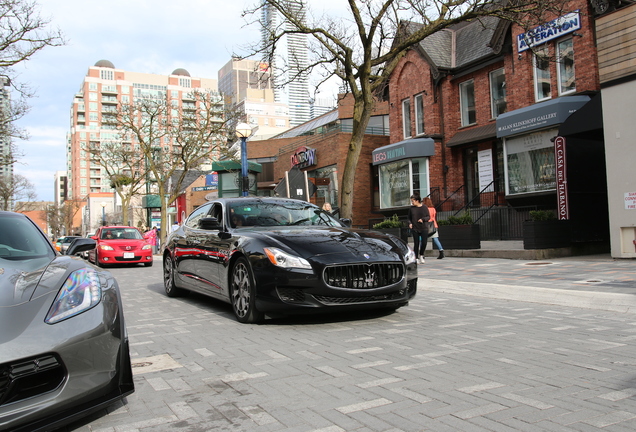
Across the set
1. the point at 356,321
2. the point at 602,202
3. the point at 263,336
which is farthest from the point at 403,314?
the point at 602,202

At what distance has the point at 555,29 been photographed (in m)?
18.0

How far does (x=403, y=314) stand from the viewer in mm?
6508

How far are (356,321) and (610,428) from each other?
3.39 metres

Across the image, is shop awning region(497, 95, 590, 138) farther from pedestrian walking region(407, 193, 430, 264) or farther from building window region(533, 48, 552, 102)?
pedestrian walking region(407, 193, 430, 264)

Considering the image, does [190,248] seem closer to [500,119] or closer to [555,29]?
[500,119]

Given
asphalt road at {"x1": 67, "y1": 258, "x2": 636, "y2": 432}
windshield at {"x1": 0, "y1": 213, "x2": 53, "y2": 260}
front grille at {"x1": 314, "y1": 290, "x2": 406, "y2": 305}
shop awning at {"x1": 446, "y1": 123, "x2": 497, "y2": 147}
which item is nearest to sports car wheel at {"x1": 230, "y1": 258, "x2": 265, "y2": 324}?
asphalt road at {"x1": 67, "y1": 258, "x2": 636, "y2": 432}

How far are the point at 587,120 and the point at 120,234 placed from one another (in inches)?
617

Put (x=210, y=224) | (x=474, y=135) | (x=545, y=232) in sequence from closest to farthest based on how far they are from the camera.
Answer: (x=210, y=224)
(x=545, y=232)
(x=474, y=135)

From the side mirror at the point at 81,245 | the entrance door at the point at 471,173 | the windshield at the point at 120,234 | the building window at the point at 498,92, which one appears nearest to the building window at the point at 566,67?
the building window at the point at 498,92

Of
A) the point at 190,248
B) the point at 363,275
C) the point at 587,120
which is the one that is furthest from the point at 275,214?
the point at 587,120

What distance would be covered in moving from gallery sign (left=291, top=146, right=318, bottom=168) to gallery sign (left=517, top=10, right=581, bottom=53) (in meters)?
15.1

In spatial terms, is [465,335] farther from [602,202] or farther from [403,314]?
[602,202]

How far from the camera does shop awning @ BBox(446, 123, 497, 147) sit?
21109 mm

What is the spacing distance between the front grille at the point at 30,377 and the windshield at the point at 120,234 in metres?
17.6
